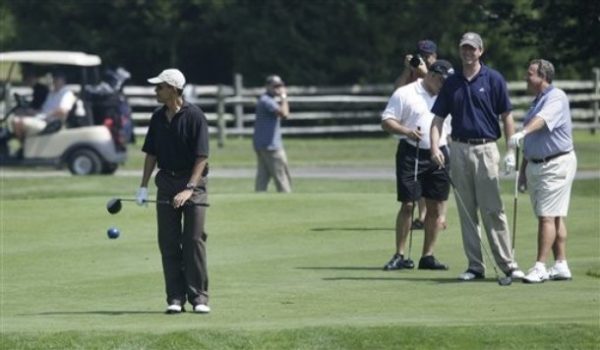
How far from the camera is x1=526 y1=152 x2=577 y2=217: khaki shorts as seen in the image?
14.8 m

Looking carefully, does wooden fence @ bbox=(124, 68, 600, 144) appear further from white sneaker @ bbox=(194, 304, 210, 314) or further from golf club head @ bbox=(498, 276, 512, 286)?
white sneaker @ bbox=(194, 304, 210, 314)

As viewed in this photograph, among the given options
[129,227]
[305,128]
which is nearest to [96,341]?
[129,227]

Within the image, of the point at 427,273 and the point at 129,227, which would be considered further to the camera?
the point at 129,227

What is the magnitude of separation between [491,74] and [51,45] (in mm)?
32663

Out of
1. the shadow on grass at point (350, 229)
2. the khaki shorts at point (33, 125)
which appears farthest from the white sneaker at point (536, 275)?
the khaki shorts at point (33, 125)

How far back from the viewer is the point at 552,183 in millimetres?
14797

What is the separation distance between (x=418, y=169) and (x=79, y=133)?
583 inches

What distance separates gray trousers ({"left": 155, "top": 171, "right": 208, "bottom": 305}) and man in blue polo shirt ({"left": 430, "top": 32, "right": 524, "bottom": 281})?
253cm

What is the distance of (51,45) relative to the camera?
152 ft

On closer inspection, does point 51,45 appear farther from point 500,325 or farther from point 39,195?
point 500,325

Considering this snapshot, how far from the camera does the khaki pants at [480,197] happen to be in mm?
14742

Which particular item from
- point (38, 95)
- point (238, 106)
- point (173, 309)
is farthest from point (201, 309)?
point (238, 106)

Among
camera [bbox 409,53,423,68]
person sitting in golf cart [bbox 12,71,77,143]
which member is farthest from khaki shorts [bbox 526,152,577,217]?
person sitting in golf cart [bbox 12,71,77,143]

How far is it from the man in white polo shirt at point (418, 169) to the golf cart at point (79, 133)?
14.6m
